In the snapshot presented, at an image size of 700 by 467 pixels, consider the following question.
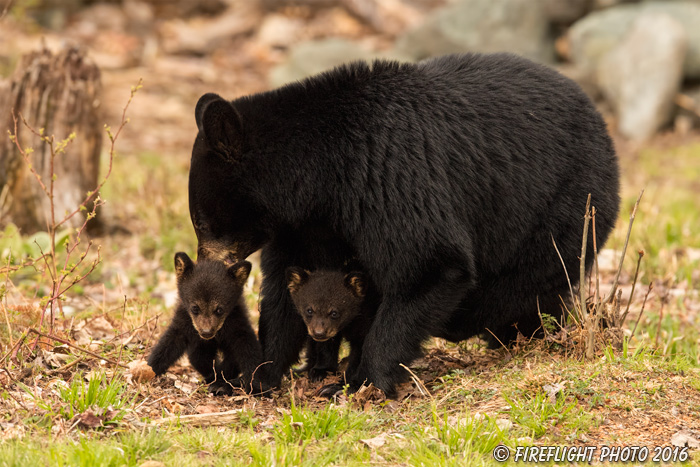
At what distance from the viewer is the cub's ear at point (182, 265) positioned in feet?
15.0

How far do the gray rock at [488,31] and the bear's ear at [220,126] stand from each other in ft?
36.9

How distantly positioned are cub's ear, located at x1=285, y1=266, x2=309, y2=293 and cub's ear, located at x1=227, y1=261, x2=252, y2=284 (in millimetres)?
→ 244

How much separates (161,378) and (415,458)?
1.79m

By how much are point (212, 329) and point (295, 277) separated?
0.55m

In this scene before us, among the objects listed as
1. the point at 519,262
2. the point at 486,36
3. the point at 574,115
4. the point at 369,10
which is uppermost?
the point at 369,10

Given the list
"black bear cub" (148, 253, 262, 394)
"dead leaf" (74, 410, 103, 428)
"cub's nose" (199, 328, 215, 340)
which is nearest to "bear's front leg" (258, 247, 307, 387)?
"black bear cub" (148, 253, 262, 394)

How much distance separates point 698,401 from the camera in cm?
414

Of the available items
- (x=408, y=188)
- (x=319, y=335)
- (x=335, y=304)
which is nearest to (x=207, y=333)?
(x=319, y=335)

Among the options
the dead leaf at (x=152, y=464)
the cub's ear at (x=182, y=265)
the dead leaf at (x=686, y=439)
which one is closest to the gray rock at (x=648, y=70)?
the dead leaf at (x=686, y=439)

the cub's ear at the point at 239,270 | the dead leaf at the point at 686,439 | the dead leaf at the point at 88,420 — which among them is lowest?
the dead leaf at the point at 686,439

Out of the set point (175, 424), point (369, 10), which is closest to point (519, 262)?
point (175, 424)

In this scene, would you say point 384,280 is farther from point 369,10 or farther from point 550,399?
point 369,10

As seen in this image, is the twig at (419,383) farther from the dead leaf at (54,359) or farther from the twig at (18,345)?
the twig at (18,345)

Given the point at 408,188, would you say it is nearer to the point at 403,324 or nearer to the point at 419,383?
the point at 403,324
